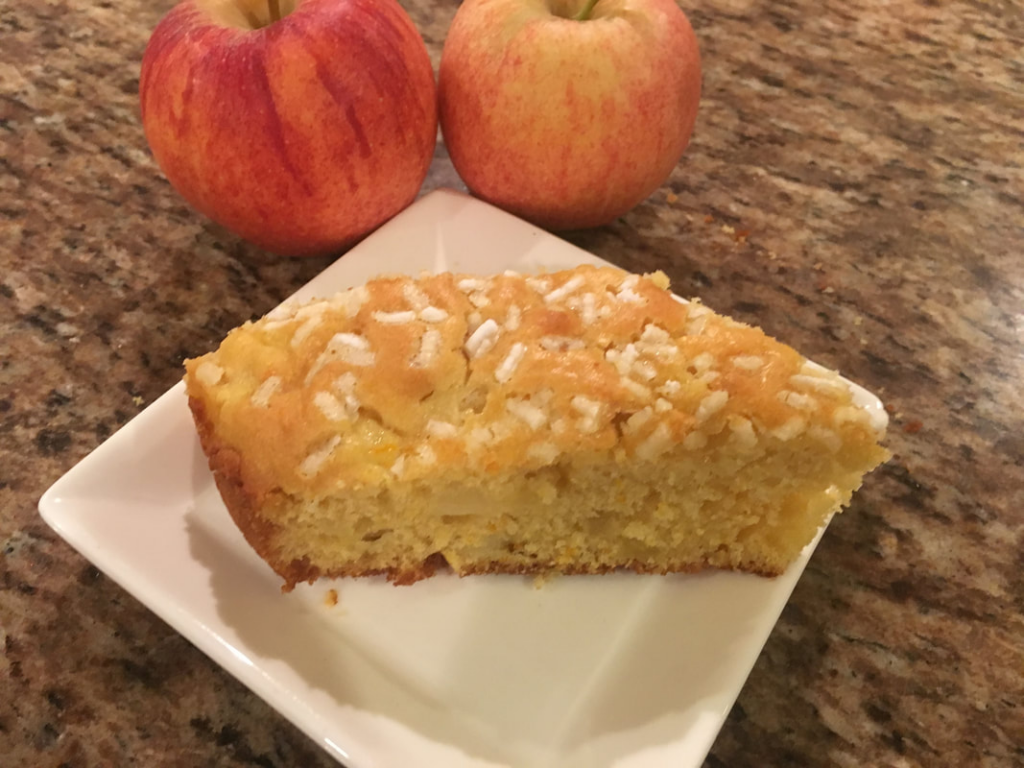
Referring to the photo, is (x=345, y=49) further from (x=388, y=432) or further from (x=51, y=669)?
(x=51, y=669)

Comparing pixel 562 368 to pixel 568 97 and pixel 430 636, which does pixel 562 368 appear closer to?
pixel 430 636

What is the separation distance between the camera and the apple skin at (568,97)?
3.21ft

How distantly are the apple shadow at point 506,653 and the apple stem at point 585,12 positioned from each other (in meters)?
0.76

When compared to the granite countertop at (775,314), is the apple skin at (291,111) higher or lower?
higher

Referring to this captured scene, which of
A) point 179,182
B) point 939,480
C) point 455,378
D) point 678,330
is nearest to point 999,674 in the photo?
point 939,480

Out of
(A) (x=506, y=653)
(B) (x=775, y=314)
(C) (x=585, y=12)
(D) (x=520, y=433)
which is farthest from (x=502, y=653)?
(C) (x=585, y=12)

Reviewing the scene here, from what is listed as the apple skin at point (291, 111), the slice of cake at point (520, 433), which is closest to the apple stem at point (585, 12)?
the apple skin at point (291, 111)

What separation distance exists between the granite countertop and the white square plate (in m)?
0.10

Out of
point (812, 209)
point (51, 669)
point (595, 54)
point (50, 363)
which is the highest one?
point (595, 54)

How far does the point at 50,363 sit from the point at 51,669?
1.41 ft

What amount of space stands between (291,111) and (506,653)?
0.69 m

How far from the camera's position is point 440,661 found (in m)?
0.78

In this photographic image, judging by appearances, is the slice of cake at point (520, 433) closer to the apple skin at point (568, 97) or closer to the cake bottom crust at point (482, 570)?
the cake bottom crust at point (482, 570)

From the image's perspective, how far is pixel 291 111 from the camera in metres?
0.91
